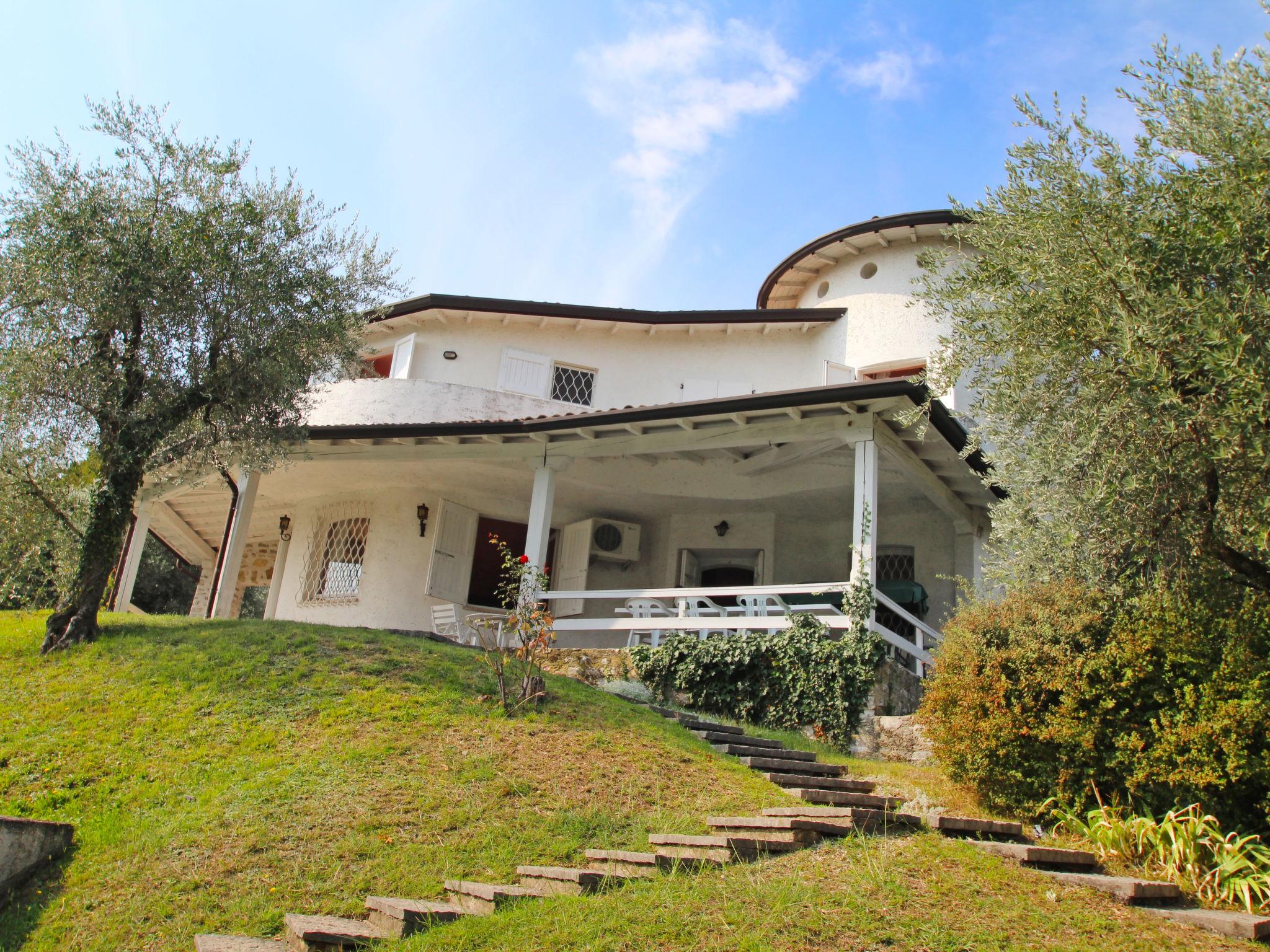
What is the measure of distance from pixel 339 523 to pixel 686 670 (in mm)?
A: 7860

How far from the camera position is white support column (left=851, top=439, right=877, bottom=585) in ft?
35.6

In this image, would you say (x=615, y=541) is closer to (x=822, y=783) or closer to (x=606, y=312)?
(x=606, y=312)

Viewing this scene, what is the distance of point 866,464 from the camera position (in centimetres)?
1123

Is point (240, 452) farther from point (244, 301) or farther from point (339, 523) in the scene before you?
point (339, 523)

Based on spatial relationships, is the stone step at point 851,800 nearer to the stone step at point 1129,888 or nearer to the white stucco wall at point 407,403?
the stone step at point 1129,888

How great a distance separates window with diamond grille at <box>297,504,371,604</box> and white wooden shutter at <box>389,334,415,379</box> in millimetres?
2522

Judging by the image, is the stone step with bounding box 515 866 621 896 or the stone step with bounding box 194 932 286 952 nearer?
the stone step with bounding box 194 932 286 952

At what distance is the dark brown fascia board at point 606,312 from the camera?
16703 millimetres

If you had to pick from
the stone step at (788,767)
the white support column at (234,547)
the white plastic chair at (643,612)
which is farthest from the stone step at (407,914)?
the white support column at (234,547)

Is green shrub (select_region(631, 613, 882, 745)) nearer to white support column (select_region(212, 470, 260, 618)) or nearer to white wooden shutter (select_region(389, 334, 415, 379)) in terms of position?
white support column (select_region(212, 470, 260, 618))

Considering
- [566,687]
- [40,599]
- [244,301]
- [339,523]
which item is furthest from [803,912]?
[40,599]

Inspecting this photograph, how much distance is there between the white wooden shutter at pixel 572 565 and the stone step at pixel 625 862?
349 inches

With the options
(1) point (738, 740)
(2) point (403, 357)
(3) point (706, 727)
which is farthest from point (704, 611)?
(2) point (403, 357)

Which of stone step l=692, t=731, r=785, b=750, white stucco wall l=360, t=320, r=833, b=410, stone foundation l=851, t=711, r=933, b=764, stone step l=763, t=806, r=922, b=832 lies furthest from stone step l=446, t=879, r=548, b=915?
white stucco wall l=360, t=320, r=833, b=410
